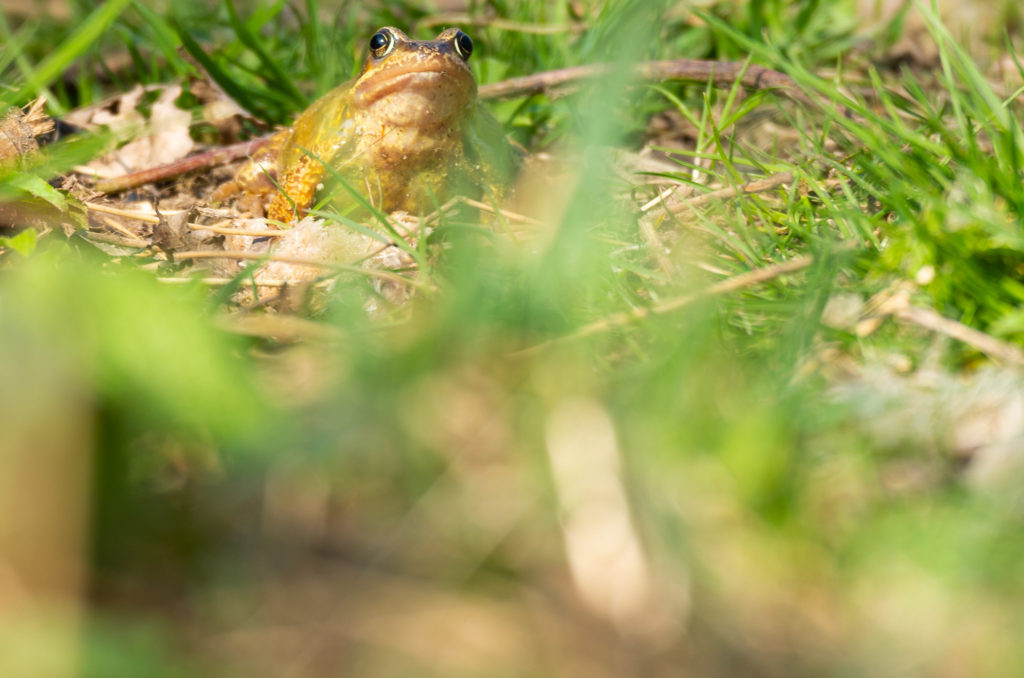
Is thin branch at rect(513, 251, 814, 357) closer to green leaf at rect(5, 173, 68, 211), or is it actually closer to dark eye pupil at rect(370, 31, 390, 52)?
green leaf at rect(5, 173, 68, 211)

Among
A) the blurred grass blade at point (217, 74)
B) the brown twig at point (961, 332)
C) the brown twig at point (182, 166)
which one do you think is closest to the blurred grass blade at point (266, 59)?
the blurred grass blade at point (217, 74)

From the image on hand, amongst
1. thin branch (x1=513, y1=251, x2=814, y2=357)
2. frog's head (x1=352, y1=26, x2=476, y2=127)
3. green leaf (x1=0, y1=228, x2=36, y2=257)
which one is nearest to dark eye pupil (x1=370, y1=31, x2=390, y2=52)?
frog's head (x1=352, y1=26, x2=476, y2=127)

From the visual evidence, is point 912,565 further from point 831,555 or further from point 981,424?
point 981,424

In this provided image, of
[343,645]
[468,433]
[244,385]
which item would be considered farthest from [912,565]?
[244,385]

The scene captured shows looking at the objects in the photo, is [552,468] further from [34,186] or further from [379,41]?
[379,41]

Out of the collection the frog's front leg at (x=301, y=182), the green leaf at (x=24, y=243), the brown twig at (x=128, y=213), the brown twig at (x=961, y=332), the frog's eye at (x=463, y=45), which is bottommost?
the frog's front leg at (x=301, y=182)

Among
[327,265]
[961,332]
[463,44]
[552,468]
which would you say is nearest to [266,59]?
[463,44]

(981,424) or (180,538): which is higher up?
(180,538)

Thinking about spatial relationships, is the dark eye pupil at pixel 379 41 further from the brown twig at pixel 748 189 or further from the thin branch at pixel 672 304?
the thin branch at pixel 672 304

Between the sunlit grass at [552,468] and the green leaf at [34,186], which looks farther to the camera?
the green leaf at [34,186]
